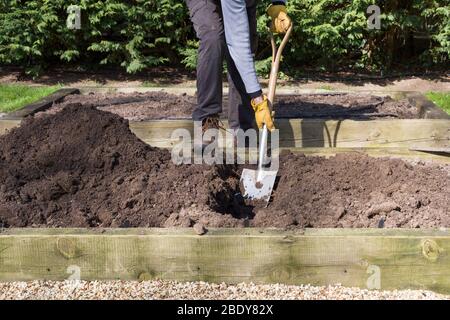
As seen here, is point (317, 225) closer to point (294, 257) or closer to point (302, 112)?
point (294, 257)

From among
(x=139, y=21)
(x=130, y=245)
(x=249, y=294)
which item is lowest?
(x=249, y=294)

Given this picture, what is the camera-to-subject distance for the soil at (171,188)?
2.98m

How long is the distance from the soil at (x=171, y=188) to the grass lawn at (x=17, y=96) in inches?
125

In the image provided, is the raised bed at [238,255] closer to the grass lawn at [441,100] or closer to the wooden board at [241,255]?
the wooden board at [241,255]

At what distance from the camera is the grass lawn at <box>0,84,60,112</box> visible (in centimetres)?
681

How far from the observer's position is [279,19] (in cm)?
398

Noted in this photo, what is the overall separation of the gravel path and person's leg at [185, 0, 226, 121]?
1807 millimetres

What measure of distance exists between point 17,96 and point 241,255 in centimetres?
596

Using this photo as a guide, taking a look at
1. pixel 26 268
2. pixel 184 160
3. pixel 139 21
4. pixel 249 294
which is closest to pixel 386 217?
pixel 249 294

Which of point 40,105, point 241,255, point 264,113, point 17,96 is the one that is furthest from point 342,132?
point 17,96

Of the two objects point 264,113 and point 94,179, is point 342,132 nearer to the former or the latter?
point 264,113

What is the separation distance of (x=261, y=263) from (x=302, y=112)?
3.27 m

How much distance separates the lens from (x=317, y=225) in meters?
3.00

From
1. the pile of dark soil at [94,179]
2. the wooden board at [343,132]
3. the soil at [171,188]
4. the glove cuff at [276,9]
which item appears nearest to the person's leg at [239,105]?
the wooden board at [343,132]
